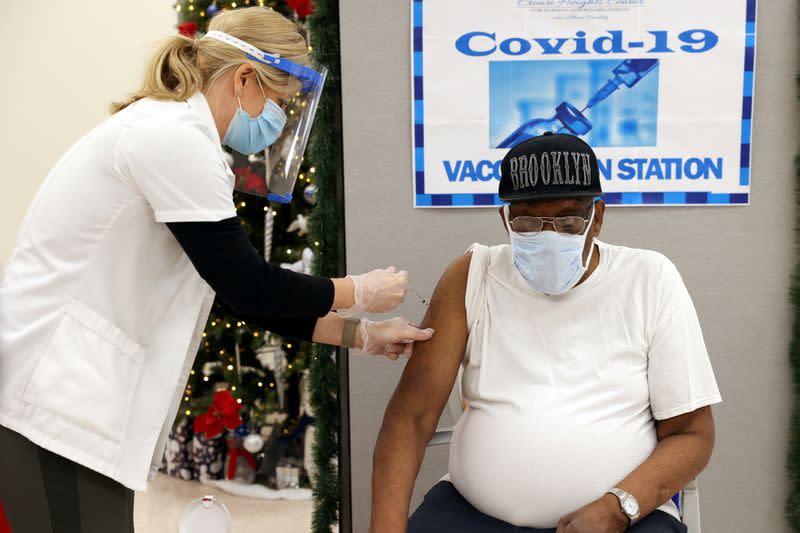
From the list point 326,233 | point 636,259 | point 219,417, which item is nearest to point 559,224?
point 636,259

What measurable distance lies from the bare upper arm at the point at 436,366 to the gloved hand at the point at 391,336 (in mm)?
34

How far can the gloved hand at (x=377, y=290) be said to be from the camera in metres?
1.73

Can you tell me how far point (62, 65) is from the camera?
516 cm

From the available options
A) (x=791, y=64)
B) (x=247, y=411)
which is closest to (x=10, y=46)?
(x=247, y=411)

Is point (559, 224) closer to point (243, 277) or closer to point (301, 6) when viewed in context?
point (243, 277)

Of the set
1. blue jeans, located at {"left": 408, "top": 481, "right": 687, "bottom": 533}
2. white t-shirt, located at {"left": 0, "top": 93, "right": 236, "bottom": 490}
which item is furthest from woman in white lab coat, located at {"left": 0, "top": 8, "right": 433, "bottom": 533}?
blue jeans, located at {"left": 408, "top": 481, "right": 687, "bottom": 533}

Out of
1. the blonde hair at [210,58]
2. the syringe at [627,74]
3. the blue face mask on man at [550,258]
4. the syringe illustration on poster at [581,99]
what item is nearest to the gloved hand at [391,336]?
the blue face mask on man at [550,258]

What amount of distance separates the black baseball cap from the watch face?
0.66m

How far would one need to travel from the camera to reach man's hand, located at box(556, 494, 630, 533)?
1.57 metres

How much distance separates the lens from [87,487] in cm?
141

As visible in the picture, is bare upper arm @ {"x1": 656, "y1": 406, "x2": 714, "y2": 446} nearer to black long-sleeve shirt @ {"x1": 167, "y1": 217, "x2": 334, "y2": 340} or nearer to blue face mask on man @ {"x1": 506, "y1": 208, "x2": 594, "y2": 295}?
blue face mask on man @ {"x1": 506, "y1": 208, "x2": 594, "y2": 295}

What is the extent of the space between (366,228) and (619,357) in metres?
0.99

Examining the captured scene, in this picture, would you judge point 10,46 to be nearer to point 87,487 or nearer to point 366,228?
point 366,228

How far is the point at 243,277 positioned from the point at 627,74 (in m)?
1.49
